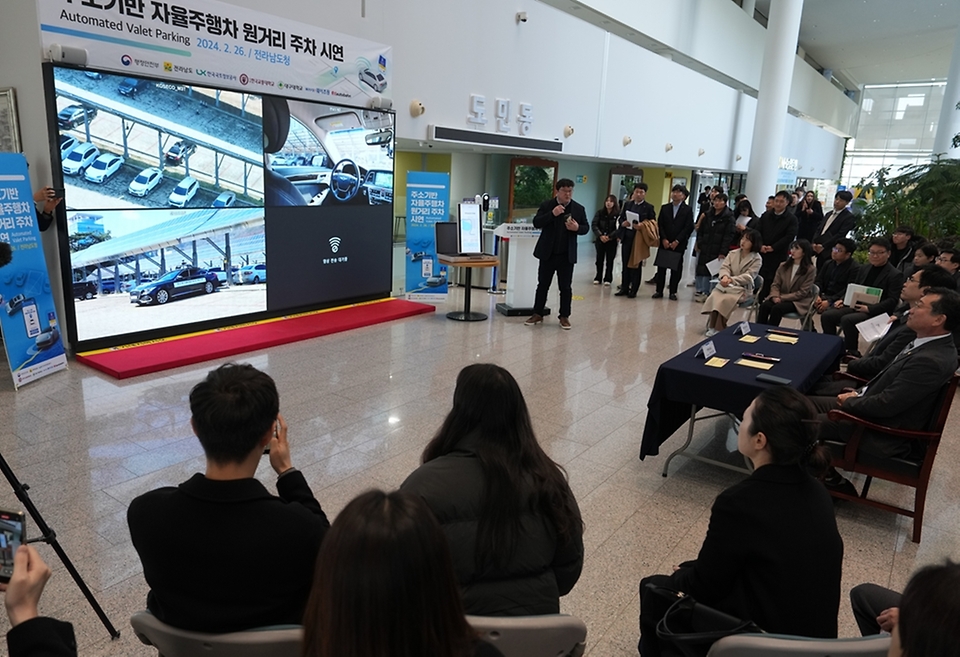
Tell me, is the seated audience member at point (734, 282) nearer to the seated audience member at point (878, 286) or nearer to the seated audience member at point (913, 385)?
the seated audience member at point (878, 286)

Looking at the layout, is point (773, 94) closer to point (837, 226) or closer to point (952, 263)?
point (837, 226)

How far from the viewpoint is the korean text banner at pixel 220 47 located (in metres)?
5.09

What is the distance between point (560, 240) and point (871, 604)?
18.6 feet

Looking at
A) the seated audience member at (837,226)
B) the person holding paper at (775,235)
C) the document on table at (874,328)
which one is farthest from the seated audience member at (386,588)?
the seated audience member at (837,226)

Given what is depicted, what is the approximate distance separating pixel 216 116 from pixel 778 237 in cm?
673

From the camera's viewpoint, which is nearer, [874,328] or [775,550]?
[775,550]

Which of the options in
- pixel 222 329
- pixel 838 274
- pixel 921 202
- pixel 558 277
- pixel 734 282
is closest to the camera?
pixel 222 329

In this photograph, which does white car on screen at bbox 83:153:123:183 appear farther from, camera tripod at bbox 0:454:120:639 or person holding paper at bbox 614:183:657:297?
person holding paper at bbox 614:183:657:297

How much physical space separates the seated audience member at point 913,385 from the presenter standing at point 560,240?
4.00 m

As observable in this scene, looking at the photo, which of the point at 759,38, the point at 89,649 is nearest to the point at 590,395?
the point at 89,649

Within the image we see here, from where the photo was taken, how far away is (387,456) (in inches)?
155

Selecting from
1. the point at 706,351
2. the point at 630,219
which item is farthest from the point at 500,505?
the point at 630,219

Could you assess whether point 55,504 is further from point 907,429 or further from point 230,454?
point 907,429

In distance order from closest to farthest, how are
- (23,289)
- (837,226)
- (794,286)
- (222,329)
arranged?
(23,289) → (222,329) → (794,286) → (837,226)
